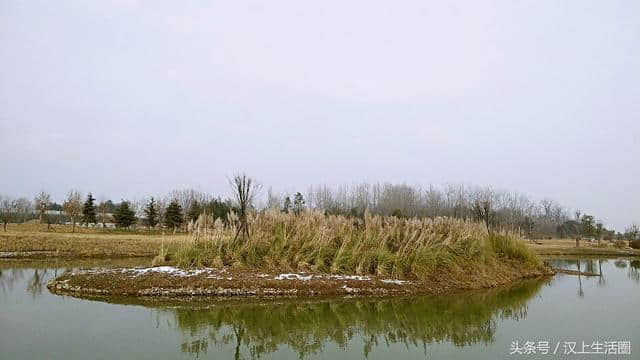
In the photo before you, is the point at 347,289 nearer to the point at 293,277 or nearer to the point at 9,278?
the point at 293,277

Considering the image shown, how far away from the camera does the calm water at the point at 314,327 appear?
246 inches

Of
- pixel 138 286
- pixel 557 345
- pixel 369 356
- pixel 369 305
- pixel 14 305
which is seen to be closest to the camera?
pixel 369 356

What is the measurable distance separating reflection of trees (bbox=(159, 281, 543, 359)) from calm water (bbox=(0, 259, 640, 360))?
0.02 m

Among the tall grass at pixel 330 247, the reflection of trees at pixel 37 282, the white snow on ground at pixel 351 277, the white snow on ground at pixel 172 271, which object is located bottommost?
the reflection of trees at pixel 37 282

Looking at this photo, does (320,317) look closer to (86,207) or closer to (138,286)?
(138,286)

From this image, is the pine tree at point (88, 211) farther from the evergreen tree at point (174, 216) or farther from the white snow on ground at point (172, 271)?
the white snow on ground at point (172, 271)

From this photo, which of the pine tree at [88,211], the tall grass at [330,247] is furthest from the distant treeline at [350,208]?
the tall grass at [330,247]

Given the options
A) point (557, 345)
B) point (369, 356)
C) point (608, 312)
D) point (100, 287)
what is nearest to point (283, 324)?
point (369, 356)

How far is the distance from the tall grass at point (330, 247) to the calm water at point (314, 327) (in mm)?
2311

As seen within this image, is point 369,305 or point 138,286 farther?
point 138,286

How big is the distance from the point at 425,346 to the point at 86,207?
49430mm

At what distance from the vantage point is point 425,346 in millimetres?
6656

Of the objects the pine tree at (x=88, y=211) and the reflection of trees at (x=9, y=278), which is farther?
the pine tree at (x=88, y=211)

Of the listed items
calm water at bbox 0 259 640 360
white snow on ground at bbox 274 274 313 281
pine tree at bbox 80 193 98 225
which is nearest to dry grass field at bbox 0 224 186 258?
white snow on ground at bbox 274 274 313 281
